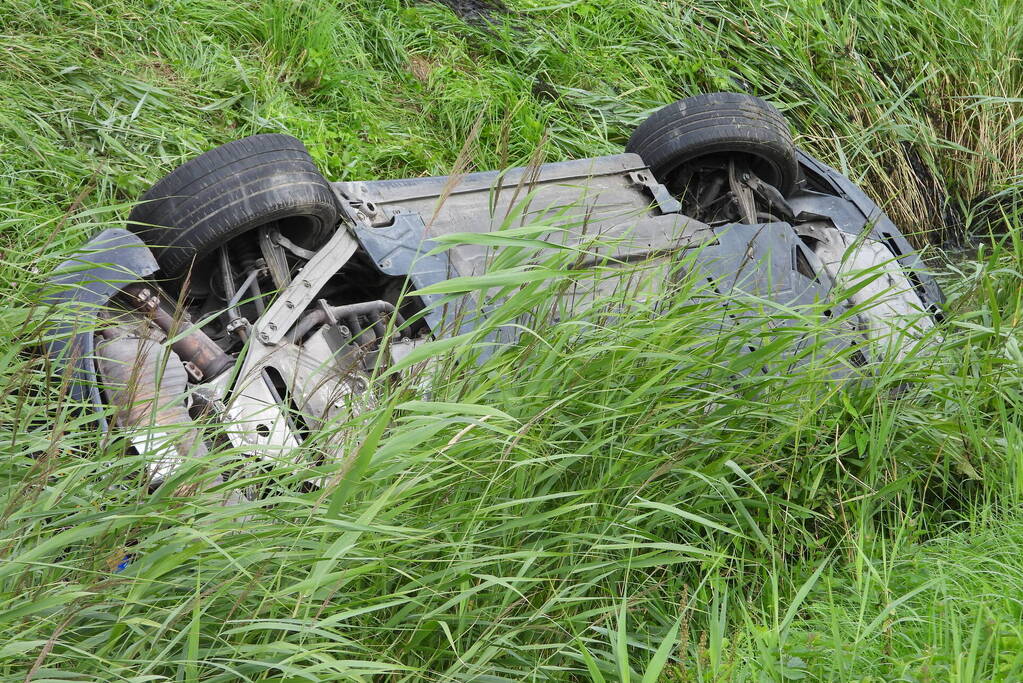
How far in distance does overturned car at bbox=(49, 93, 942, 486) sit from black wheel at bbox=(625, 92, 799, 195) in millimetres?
12

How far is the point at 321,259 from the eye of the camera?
345 centimetres

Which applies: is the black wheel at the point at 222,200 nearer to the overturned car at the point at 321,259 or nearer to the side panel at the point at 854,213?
the overturned car at the point at 321,259

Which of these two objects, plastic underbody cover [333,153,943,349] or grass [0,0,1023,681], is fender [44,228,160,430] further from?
plastic underbody cover [333,153,943,349]

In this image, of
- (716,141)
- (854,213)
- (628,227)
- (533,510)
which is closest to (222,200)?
(628,227)

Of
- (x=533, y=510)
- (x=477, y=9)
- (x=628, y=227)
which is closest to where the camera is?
(x=533, y=510)

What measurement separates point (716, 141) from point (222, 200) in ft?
6.56

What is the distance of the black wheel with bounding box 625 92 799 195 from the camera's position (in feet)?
13.9

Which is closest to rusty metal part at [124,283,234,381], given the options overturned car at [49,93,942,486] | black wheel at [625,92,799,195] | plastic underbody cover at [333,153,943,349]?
overturned car at [49,93,942,486]

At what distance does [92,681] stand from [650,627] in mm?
1273

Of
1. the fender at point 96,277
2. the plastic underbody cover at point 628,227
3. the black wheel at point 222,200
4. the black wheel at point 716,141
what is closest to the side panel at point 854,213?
the plastic underbody cover at point 628,227

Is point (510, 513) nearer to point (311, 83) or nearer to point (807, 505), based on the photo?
point (807, 505)

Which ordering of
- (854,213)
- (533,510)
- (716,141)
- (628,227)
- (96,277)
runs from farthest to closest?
(854,213), (716,141), (628,227), (96,277), (533,510)

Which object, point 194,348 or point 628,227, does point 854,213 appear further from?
point 194,348

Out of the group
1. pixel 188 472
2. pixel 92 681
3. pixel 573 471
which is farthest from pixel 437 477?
pixel 92 681
